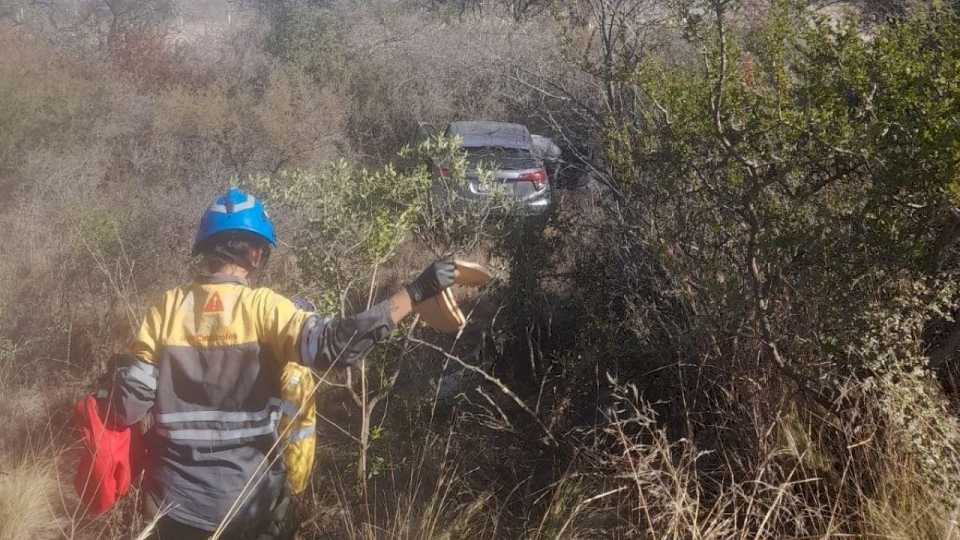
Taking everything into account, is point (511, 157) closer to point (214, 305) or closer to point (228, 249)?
point (228, 249)

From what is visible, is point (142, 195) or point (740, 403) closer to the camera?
point (740, 403)

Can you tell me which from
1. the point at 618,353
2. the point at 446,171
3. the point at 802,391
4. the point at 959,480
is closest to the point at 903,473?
the point at 959,480

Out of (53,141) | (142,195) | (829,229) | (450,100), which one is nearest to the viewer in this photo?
(829,229)

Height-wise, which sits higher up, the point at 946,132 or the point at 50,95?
the point at 946,132

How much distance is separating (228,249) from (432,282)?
687 mm

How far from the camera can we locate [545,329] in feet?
17.3

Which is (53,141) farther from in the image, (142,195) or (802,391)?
(802,391)

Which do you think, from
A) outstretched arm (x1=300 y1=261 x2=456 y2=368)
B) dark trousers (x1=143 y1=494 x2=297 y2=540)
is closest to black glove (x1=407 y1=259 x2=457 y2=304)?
outstretched arm (x1=300 y1=261 x2=456 y2=368)

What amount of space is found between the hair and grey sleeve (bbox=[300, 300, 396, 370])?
1.26 ft

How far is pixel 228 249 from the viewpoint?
116 inches

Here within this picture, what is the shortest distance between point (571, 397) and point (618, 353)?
34 cm

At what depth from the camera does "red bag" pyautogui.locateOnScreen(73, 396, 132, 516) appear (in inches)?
113

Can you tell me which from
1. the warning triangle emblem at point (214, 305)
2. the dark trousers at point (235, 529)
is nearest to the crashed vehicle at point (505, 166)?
the warning triangle emblem at point (214, 305)

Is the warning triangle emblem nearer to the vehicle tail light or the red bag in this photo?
the red bag
